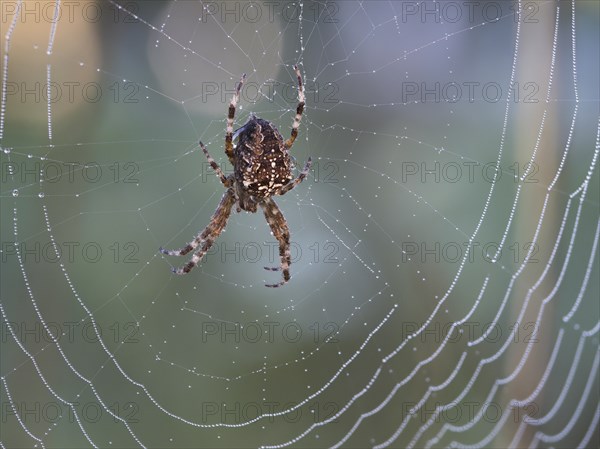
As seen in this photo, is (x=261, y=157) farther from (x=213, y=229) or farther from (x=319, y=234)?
(x=319, y=234)

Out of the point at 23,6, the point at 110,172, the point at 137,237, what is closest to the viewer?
the point at 23,6

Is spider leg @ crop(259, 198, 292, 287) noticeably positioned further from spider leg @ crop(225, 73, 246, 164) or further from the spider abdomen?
spider leg @ crop(225, 73, 246, 164)

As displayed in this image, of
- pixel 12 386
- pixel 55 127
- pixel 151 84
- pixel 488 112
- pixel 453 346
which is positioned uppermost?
pixel 488 112

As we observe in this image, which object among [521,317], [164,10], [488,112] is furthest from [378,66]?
[521,317]

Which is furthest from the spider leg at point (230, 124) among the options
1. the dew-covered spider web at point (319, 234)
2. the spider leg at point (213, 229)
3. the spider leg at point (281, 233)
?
the dew-covered spider web at point (319, 234)

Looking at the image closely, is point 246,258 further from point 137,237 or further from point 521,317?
point 521,317

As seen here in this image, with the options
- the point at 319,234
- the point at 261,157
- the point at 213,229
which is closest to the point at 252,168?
the point at 261,157
